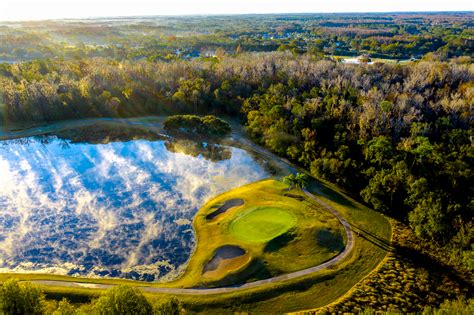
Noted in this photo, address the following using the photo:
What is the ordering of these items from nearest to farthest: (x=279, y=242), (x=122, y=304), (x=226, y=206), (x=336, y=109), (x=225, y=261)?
(x=122, y=304) < (x=225, y=261) < (x=279, y=242) < (x=226, y=206) < (x=336, y=109)

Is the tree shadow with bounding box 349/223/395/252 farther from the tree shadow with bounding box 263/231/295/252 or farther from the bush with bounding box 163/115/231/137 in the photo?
the bush with bounding box 163/115/231/137

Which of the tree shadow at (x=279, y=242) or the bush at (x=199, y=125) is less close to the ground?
the bush at (x=199, y=125)

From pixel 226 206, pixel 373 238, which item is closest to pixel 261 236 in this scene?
pixel 226 206

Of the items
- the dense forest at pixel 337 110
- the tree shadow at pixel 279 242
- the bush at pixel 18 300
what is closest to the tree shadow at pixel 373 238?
the dense forest at pixel 337 110

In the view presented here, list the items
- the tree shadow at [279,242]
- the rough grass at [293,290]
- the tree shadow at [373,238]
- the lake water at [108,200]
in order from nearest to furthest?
the rough grass at [293,290] → the lake water at [108,200] → the tree shadow at [279,242] → the tree shadow at [373,238]

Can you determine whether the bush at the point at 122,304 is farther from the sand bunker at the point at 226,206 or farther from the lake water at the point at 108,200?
the sand bunker at the point at 226,206

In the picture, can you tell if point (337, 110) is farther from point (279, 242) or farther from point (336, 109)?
point (279, 242)

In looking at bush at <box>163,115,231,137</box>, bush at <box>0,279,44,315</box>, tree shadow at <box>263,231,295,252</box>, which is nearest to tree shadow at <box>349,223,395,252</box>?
tree shadow at <box>263,231,295,252</box>
